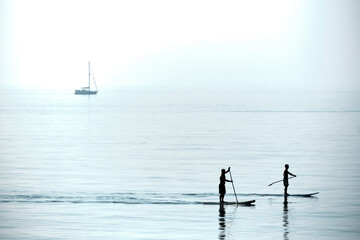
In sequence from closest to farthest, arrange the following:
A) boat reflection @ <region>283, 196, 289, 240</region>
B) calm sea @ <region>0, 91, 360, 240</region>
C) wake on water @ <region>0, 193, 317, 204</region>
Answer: boat reflection @ <region>283, 196, 289, 240</region>
calm sea @ <region>0, 91, 360, 240</region>
wake on water @ <region>0, 193, 317, 204</region>

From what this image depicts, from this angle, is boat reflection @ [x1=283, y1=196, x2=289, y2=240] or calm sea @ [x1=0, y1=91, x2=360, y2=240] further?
calm sea @ [x1=0, y1=91, x2=360, y2=240]

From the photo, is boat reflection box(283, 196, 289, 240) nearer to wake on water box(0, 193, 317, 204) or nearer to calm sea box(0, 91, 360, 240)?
calm sea box(0, 91, 360, 240)

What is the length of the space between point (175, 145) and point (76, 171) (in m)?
25.9

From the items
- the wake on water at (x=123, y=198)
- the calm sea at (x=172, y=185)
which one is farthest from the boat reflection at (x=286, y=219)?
the wake on water at (x=123, y=198)

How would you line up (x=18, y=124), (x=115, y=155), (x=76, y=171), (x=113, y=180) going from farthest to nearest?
(x=18, y=124) < (x=115, y=155) < (x=76, y=171) < (x=113, y=180)

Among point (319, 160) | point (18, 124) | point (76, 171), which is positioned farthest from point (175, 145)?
point (18, 124)

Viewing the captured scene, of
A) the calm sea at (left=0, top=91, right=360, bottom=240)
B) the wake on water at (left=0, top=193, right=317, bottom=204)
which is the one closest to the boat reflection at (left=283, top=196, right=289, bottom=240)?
the calm sea at (left=0, top=91, right=360, bottom=240)

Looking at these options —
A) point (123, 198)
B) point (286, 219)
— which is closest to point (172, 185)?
point (123, 198)

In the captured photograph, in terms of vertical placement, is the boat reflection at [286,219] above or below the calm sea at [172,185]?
above

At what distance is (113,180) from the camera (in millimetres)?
54875

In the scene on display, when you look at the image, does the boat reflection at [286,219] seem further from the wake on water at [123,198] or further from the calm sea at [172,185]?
the wake on water at [123,198]

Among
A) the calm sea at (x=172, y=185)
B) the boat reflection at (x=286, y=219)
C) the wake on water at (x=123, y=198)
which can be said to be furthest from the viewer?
the wake on water at (x=123, y=198)

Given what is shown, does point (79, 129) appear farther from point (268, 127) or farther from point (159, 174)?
point (159, 174)

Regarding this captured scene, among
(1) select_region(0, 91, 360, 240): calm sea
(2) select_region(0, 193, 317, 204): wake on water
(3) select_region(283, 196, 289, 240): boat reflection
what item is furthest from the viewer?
(2) select_region(0, 193, 317, 204): wake on water
